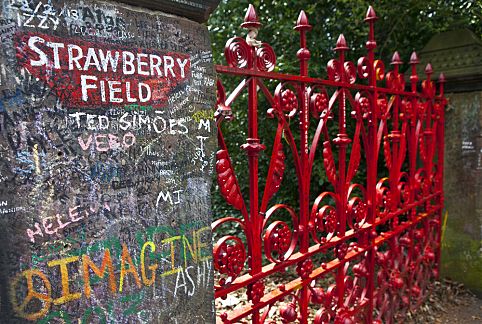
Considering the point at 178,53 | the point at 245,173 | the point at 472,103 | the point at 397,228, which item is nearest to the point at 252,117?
the point at 178,53

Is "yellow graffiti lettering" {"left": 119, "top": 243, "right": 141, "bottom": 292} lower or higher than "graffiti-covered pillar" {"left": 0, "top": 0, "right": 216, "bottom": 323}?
lower

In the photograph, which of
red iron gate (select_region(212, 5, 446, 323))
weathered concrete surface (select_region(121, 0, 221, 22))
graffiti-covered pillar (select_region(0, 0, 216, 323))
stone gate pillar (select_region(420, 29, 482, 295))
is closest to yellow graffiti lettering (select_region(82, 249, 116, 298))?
graffiti-covered pillar (select_region(0, 0, 216, 323))

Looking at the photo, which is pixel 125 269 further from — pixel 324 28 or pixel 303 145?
pixel 324 28

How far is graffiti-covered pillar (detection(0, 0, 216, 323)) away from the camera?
98 centimetres

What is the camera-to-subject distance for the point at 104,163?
3.66 ft

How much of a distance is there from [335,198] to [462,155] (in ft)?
6.66

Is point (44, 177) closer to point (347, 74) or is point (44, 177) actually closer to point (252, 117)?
point (252, 117)

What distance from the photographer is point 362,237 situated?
2658mm

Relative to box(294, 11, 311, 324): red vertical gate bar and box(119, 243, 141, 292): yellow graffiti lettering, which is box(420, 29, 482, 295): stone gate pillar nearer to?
box(294, 11, 311, 324): red vertical gate bar

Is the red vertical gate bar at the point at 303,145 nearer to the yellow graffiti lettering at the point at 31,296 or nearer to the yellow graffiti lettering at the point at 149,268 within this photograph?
the yellow graffiti lettering at the point at 149,268

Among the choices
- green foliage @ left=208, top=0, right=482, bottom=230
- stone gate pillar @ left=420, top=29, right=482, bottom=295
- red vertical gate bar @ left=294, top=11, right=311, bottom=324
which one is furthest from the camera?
green foliage @ left=208, top=0, right=482, bottom=230

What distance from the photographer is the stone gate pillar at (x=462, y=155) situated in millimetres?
3670

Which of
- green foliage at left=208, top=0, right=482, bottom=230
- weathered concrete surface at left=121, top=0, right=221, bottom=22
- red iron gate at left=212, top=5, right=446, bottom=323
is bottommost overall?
red iron gate at left=212, top=5, right=446, bottom=323

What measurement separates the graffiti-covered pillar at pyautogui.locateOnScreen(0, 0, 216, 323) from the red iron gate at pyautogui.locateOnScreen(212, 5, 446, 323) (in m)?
0.28
